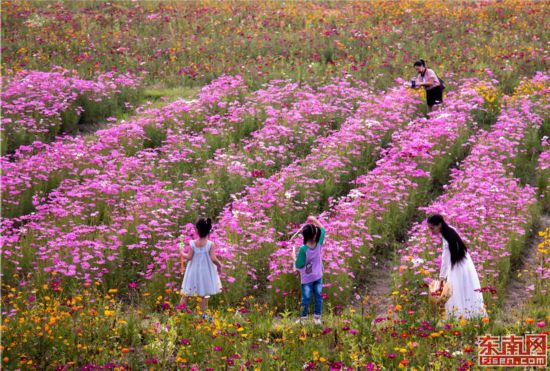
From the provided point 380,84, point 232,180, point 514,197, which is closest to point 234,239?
point 232,180

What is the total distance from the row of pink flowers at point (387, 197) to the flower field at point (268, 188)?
5cm

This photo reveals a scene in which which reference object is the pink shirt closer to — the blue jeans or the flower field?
the flower field

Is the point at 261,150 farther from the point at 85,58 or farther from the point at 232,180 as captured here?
the point at 85,58

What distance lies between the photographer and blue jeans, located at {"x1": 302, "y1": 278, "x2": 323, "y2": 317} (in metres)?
7.73

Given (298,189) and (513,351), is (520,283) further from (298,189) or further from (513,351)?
(298,189)

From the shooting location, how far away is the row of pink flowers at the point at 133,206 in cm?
893

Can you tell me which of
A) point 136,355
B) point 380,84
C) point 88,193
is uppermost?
point 380,84

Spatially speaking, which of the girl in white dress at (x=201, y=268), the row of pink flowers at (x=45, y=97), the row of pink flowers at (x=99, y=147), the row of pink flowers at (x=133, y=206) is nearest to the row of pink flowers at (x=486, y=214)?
the girl in white dress at (x=201, y=268)

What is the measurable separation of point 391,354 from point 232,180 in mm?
5847

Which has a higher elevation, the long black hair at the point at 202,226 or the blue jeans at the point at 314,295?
the long black hair at the point at 202,226

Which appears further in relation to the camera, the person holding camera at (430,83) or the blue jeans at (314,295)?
the person holding camera at (430,83)

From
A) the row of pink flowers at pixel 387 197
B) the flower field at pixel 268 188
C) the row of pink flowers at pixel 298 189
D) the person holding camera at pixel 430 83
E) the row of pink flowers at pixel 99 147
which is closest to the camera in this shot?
the flower field at pixel 268 188

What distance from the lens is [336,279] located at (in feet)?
27.6

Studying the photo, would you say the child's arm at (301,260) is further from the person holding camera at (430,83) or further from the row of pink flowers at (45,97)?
the row of pink flowers at (45,97)
